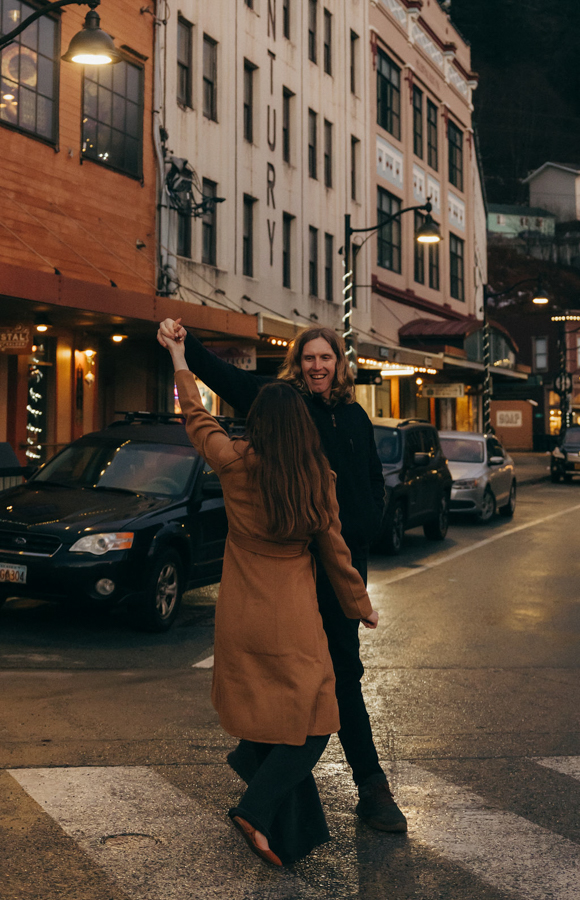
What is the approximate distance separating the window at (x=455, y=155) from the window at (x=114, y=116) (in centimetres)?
2519

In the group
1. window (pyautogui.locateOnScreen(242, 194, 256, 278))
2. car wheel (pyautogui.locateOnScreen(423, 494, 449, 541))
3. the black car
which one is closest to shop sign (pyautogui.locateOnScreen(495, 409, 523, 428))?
window (pyautogui.locateOnScreen(242, 194, 256, 278))

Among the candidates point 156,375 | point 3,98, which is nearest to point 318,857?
point 3,98

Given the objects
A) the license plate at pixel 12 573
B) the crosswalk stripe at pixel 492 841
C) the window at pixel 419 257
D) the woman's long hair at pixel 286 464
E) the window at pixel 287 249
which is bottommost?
the crosswalk stripe at pixel 492 841

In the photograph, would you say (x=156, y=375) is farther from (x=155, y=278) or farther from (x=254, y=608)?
(x=254, y=608)

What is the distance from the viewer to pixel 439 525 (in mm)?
15945

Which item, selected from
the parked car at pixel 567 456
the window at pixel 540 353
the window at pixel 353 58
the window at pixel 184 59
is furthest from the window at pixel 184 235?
the window at pixel 540 353

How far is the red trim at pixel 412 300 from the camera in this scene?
1344 inches

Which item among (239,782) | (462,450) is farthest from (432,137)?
(239,782)

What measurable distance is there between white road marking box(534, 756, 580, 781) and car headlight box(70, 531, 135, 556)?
4.00 meters

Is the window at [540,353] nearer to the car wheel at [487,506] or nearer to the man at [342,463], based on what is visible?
the car wheel at [487,506]

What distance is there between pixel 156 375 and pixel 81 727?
53.2 ft

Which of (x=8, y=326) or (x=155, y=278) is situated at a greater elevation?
(x=155, y=278)

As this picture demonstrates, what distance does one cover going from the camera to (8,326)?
16.2 metres

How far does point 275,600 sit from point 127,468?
6.02 meters
